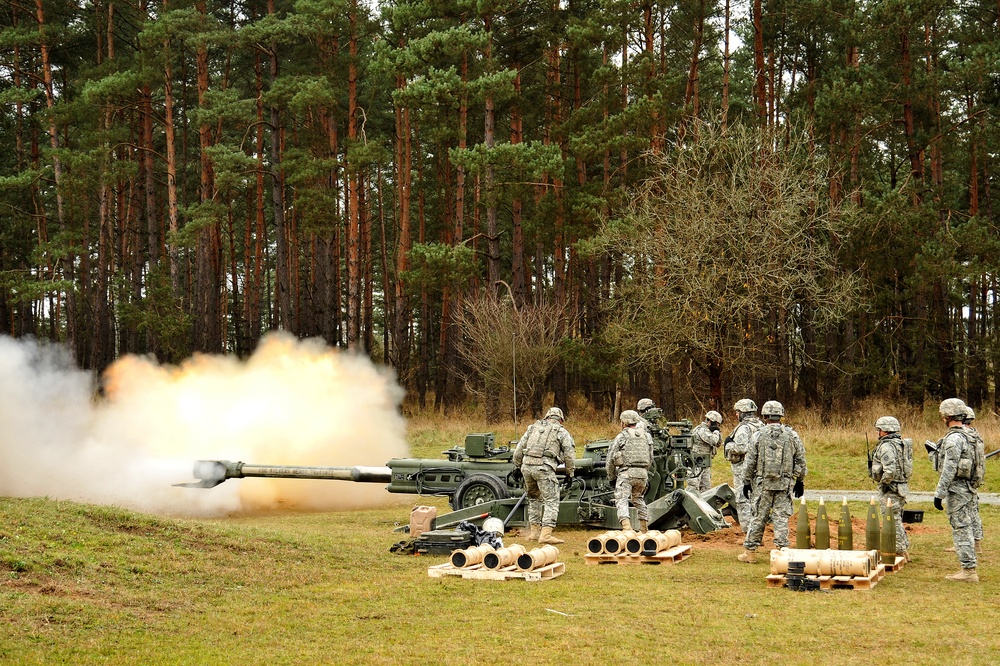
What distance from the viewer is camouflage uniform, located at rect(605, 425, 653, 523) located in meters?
17.9

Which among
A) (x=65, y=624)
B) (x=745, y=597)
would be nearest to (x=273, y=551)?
(x=65, y=624)

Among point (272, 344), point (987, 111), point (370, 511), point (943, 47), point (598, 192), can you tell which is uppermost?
point (943, 47)

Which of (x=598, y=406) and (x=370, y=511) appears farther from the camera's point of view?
(x=598, y=406)

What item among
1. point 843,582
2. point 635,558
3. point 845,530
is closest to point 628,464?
point 635,558

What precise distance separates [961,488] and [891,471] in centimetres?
140

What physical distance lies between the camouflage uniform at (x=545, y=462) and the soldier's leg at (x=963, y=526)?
5807 mm

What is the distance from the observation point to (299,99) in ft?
127

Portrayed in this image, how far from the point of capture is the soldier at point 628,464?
1792 centimetres

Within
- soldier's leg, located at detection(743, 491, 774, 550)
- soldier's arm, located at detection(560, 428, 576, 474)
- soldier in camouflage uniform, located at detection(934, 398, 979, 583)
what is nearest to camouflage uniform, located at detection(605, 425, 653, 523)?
soldier's arm, located at detection(560, 428, 576, 474)

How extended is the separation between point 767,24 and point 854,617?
111 feet

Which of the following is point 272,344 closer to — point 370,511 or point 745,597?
point 370,511

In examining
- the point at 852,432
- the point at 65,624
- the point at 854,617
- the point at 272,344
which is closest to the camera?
the point at 65,624

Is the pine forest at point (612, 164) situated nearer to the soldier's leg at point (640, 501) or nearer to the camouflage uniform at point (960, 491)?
the soldier's leg at point (640, 501)

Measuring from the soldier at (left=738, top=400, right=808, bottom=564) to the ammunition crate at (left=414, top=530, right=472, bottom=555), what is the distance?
4.13 metres
